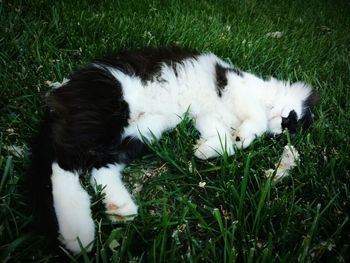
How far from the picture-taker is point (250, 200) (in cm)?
169

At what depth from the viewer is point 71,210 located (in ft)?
4.86

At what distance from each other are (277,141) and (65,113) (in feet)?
4.76

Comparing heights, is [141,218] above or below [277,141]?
below

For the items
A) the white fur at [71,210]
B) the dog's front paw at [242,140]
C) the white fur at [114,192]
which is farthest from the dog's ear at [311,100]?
the white fur at [71,210]

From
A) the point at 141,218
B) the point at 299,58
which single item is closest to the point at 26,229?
the point at 141,218

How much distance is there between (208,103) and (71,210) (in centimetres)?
151

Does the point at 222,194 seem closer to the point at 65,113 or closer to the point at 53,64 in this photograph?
the point at 65,113

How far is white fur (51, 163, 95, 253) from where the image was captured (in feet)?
4.53

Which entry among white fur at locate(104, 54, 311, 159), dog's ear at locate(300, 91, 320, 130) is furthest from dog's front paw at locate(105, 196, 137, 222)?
dog's ear at locate(300, 91, 320, 130)

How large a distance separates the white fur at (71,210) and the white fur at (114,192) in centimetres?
13

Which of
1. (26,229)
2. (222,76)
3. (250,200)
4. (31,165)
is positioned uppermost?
(222,76)

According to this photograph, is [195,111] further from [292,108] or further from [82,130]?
[82,130]

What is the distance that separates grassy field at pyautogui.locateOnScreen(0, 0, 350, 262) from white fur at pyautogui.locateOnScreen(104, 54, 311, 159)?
0.13 m

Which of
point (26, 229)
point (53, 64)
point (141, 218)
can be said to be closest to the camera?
point (26, 229)
